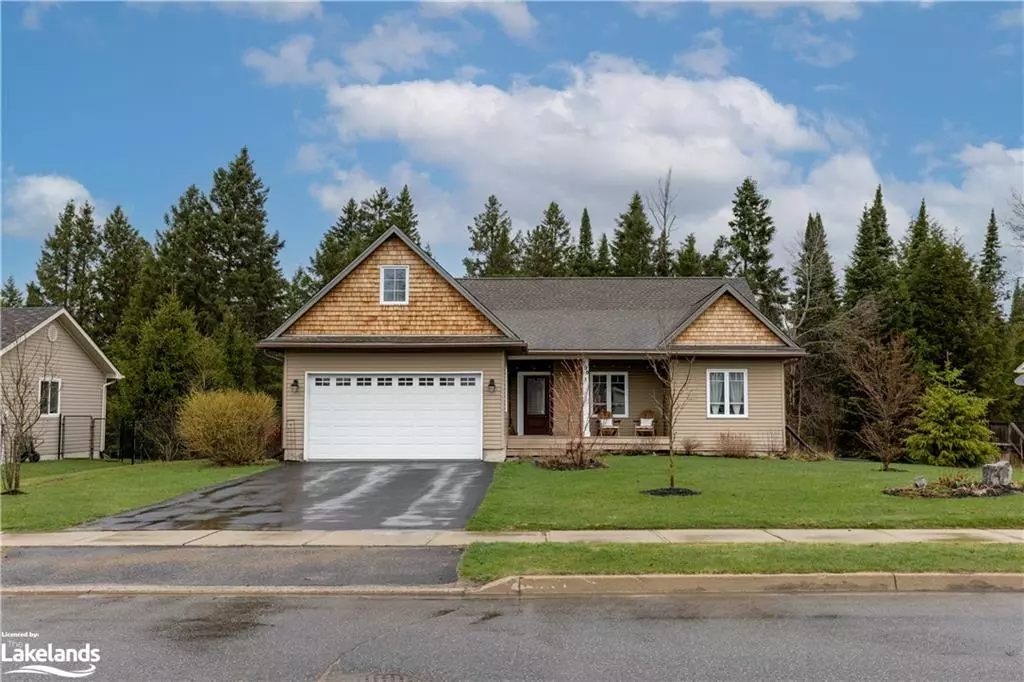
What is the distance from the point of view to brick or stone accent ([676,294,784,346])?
24.1 metres

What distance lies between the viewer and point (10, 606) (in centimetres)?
753

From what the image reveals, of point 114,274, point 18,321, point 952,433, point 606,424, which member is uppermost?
point 114,274

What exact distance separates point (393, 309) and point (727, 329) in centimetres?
1045

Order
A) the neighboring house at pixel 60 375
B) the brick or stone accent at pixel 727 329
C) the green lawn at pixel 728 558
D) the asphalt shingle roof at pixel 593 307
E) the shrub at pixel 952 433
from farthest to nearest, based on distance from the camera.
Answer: the neighboring house at pixel 60 375, the asphalt shingle roof at pixel 593 307, the brick or stone accent at pixel 727 329, the shrub at pixel 952 433, the green lawn at pixel 728 558

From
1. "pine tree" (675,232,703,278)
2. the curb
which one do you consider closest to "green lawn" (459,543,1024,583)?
the curb

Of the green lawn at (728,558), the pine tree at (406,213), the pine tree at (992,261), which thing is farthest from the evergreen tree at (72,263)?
the pine tree at (992,261)

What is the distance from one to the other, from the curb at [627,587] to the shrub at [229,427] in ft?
40.2

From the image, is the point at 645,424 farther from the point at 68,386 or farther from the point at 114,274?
the point at 114,274

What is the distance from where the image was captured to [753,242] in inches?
1914

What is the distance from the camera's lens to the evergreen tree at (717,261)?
48.5 m

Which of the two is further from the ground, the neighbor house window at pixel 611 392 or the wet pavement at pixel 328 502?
the neighbor house window at pixel 611 392

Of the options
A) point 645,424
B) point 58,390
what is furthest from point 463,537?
point 58,390

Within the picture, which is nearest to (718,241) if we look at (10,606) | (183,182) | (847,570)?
(183,182)

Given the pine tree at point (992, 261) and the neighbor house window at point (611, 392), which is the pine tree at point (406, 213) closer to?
the neighbor house window at point (611, 392)
